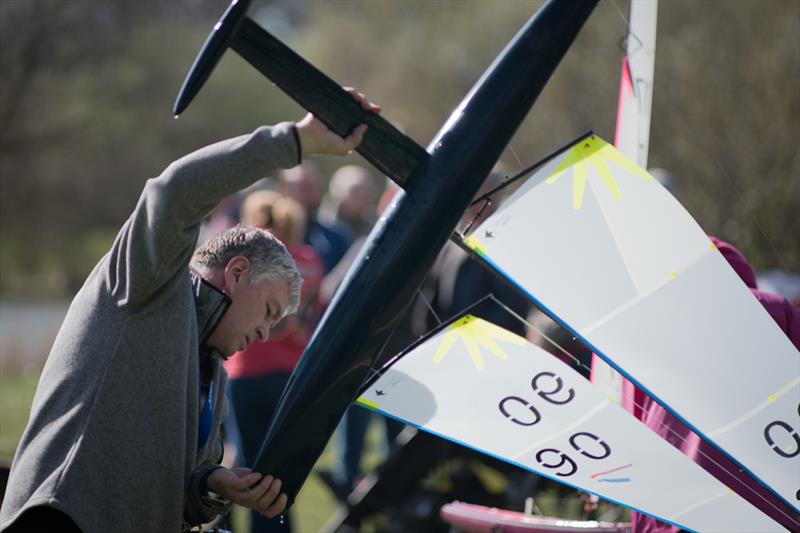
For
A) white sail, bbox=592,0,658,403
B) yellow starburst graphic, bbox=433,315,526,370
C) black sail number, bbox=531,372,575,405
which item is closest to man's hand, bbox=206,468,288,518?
yellow starburst graphic, bbox=433,315,526,370

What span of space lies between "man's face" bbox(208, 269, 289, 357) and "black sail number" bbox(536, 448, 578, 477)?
755 mm

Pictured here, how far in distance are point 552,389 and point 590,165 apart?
57 centimetres

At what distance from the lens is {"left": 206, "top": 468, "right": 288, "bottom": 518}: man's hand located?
2.50m

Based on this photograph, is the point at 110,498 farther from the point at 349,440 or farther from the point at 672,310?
the point at 349,440

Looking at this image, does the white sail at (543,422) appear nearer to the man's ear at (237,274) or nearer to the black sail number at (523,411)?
the black sail number at (523,411)

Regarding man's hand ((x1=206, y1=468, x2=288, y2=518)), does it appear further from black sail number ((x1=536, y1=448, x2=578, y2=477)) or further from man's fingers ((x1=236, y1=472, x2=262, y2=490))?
black sail number ((x1=536, y1=448, x2=578, y2=477))

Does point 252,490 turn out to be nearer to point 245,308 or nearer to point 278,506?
point 278,506

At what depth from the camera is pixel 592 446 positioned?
2775 mm

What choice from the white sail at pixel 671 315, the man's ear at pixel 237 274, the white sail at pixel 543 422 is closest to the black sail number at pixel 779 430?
the white sail at pixel 671 315

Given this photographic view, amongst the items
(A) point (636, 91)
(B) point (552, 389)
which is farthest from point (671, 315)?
(A) point (636, 91)

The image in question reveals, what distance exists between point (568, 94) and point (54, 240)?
40.2 ft

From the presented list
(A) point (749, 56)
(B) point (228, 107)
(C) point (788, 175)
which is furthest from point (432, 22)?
(C) point (788, 175)

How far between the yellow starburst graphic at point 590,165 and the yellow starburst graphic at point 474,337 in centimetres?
39

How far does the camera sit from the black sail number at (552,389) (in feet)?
9.18
